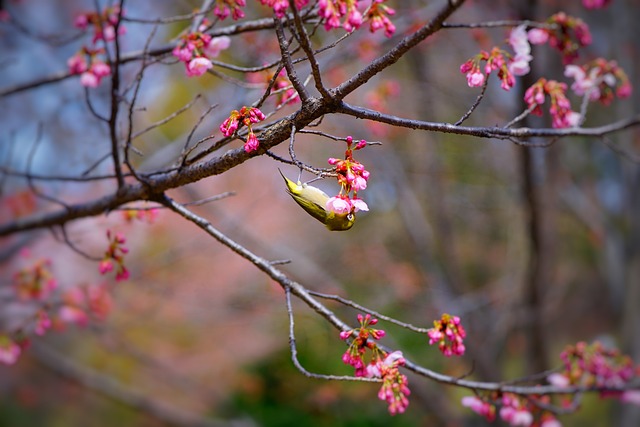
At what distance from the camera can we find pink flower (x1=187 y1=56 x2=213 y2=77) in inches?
62.5

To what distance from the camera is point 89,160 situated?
3721 millimetres

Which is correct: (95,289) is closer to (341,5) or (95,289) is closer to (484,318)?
(341,5)

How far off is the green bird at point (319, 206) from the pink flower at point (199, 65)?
475 millimetres

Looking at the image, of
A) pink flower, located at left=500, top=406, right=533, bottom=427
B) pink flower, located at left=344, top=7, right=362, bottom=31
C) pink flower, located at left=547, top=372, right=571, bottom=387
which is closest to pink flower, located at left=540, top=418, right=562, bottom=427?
pink flower, located at left=547, top=372, right=571, bottom=387

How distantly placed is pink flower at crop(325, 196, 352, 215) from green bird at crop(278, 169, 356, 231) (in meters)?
0.02

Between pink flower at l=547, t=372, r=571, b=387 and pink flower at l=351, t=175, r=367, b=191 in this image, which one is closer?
pink flower at l=351, t=175, r=367, b=191

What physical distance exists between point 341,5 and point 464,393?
6.04 m

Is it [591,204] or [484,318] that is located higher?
[591,204]

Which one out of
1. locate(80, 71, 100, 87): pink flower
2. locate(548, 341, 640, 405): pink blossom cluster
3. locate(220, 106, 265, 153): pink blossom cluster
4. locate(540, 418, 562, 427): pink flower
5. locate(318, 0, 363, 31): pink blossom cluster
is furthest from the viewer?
locate(540, 418, 562, 427): pink flower

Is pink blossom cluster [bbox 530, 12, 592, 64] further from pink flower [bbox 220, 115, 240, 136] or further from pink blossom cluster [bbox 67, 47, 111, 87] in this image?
pink blossom cluster [bbox 67, 47, 111, 87]

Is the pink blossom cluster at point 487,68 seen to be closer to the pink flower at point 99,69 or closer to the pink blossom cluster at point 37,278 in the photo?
the pink flower at point 99,69

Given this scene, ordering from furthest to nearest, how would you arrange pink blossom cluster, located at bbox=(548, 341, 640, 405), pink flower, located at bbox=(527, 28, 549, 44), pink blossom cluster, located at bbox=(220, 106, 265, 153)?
1. pink blossom cluster, located at bbox=(548, 341, 640, 405)
2. pink flower, located at bbox=(527, 28, 549, 44)
3. pink blossom cluster, located at bbox=(220, 106, 265, 153)

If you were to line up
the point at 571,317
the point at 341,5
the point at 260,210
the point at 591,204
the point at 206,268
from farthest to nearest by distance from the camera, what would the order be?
the point at 571,317 < the point at 260,210 < the point at 206,268 < the point at 591,204 < the point at 341,5

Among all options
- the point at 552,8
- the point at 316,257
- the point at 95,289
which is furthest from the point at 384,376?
the point at 316,257
